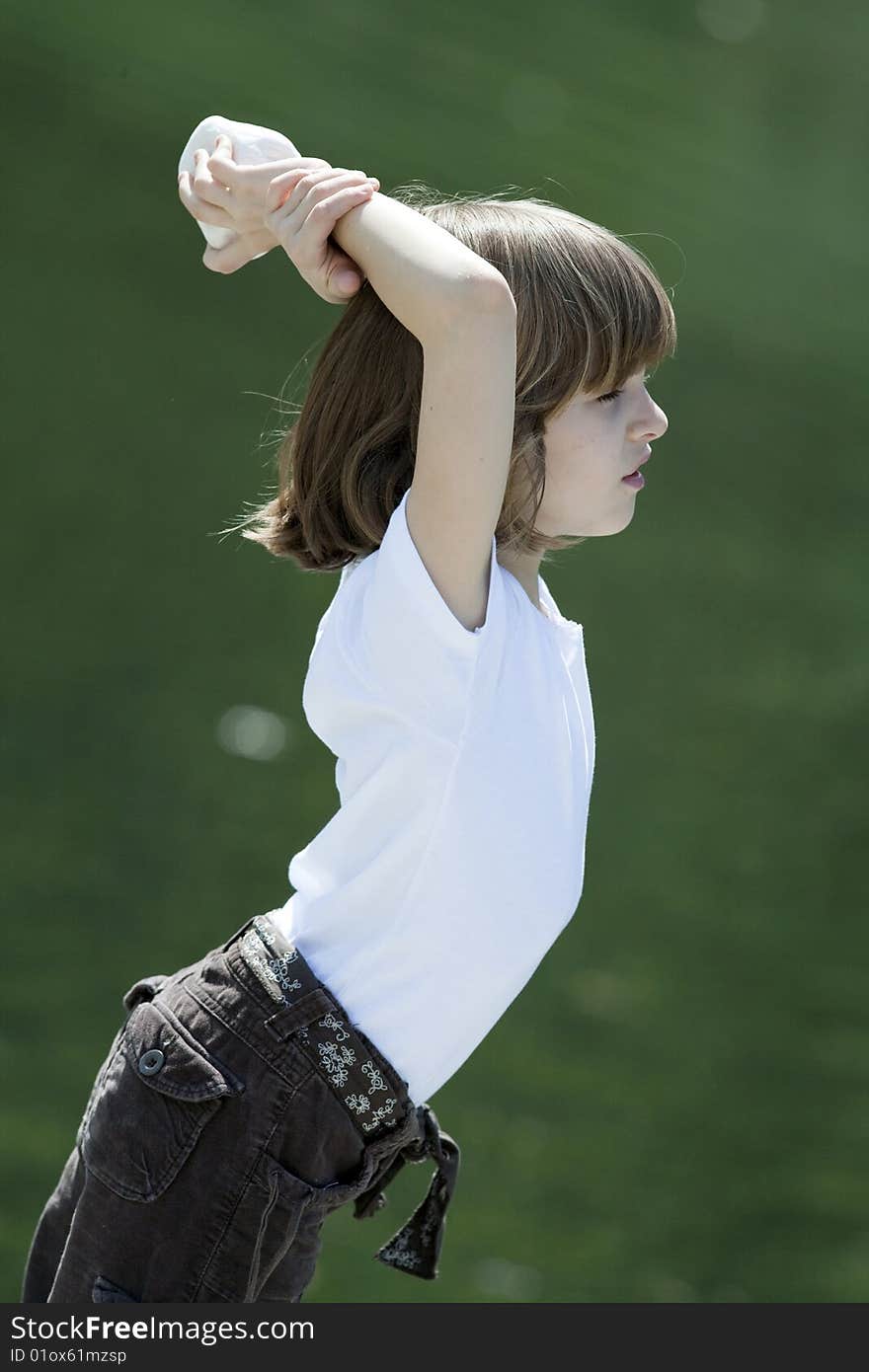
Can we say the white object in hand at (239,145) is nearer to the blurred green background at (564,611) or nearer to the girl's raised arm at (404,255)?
the girl's raised arm at (404,255)

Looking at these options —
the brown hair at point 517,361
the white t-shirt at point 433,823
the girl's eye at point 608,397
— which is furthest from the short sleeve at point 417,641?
the girl's eye at point 608,397

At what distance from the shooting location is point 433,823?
1251 millimetres

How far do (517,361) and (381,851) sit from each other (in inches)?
14.7

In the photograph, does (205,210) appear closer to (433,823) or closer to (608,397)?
(608,397)

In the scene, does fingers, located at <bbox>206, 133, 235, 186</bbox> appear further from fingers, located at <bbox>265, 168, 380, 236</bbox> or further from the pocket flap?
the pocket flap

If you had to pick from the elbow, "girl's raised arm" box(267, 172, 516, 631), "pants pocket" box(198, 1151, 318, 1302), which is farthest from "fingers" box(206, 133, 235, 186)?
"pants pocket" box(198, 1151, 318, 1302)

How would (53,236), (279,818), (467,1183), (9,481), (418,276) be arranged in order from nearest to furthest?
(418,276) → (467,1183) → (279,818) → (9,481) → (53,236)

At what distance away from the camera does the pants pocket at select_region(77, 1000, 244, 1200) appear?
1.23 m

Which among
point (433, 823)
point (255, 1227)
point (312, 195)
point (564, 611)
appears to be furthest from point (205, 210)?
point (564, 611)

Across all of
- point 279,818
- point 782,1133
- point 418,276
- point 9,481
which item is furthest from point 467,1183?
point 9,481

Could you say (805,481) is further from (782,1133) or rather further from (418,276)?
(418,276)

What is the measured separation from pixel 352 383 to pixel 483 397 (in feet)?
0.58

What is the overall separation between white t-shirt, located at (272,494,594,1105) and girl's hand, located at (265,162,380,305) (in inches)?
6.8

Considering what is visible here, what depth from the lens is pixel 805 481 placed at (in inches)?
161
